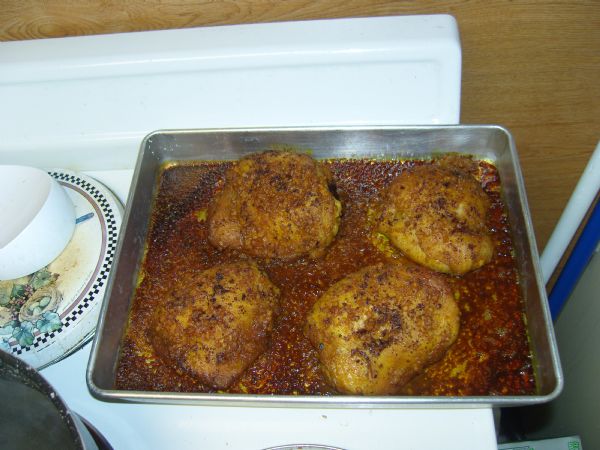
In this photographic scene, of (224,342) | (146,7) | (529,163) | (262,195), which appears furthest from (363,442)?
(529,163)

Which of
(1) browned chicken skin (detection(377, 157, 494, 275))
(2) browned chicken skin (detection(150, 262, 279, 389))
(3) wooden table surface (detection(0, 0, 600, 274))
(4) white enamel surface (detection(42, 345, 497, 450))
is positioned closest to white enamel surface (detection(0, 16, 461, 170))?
(3) wooden table surface (detection(0, 0, 600, 274))

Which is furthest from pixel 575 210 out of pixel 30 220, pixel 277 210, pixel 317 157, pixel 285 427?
pixel 30 220

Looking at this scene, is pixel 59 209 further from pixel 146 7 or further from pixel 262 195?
pixel 146 7

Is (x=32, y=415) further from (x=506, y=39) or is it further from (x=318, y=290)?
(x=506, y=39)

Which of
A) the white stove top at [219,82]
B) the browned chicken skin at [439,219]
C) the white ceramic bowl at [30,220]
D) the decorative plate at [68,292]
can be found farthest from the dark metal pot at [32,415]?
the browned chicken skin at [439,219]

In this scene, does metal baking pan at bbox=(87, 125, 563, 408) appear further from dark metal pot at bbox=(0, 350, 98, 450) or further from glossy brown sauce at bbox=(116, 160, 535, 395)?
dark metal pot at bbox=(0, 350, 98, 450)

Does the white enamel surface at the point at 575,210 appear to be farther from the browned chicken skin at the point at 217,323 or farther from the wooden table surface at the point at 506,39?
the browned chicken skin at the point at 217,323
